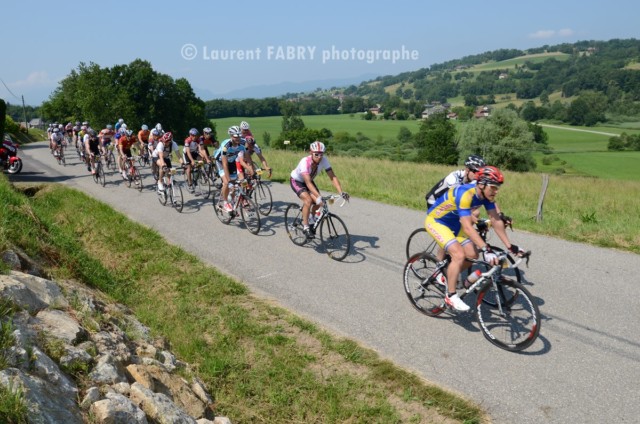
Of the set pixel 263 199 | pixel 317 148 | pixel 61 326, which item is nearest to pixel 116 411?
pixel 61 326

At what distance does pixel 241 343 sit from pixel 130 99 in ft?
197

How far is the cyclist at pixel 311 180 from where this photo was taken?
856 centimetres

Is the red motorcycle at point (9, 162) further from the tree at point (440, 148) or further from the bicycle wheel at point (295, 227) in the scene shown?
the tree at point (440, 148)

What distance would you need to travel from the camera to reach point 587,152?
6500 cm

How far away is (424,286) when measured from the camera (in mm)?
6566

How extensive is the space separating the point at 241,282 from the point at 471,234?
409 cm

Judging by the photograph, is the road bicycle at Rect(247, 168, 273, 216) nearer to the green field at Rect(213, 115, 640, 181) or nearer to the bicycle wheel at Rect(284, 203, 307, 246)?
the bicycle wheel at Rect(284, 203, 307, 246)

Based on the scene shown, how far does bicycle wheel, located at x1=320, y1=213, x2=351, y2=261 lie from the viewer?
29.5ft

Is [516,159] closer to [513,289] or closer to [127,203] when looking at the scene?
[127,203]

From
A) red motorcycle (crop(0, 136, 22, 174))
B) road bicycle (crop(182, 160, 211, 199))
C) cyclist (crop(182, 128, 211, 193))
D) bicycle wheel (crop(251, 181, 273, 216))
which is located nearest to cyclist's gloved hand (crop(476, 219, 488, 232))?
bicycle wheel (crop(251, 181, 273, 216))

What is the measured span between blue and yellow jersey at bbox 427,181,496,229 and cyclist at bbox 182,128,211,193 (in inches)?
397

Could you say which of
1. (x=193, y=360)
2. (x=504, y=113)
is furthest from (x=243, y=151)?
(x=504, y=113)

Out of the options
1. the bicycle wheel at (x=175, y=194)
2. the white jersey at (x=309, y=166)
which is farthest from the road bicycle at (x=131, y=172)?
the white jersey at (x=309, y=166)

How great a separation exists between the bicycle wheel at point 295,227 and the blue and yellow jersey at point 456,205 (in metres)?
3.80
